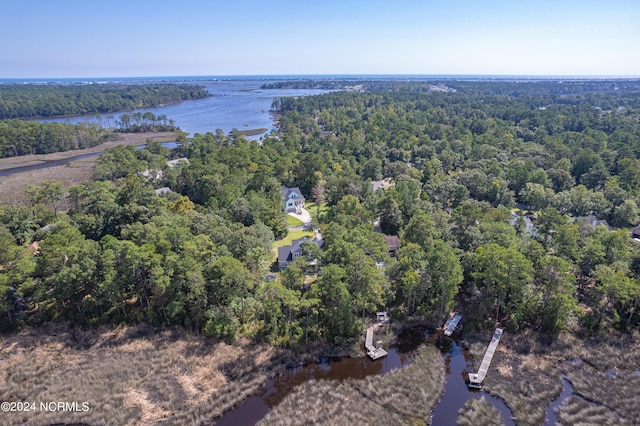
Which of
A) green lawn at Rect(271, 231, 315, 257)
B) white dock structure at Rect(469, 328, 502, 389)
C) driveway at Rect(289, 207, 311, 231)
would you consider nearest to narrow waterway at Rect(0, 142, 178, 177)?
driveway at Rect(289, 207, 311, 231)

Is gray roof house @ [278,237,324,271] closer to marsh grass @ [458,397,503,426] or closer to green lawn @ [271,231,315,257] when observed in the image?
green lawn @ [271,231,315,257]

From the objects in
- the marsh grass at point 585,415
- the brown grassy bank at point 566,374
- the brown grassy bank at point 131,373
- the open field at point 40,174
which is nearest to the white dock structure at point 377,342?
the brown grassy bank at point 131,373

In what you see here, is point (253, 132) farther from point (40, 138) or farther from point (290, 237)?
point (290, 237)

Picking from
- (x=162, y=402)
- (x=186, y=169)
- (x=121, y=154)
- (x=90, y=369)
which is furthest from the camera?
(x=121, y=154)

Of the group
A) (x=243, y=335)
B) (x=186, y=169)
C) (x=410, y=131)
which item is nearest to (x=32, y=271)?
(x=243, y=335)

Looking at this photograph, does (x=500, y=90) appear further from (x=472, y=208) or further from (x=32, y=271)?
(x=32, y=271)
